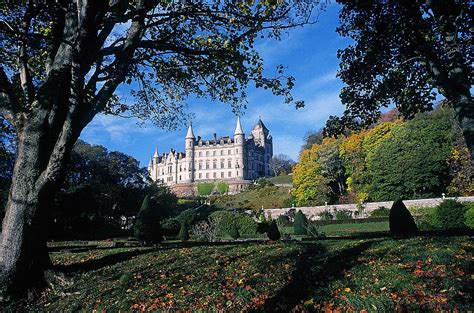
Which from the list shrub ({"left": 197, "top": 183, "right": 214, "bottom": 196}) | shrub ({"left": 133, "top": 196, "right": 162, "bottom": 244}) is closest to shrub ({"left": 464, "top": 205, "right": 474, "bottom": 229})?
shrub ({"left": 133, "top": 196, "right": 162, "bottom": 244})

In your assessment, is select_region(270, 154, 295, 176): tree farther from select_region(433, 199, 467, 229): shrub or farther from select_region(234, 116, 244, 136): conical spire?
select_region(433, 199, 467, 229): shrub

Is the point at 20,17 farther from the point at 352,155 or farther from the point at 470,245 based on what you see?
the point at 352,155

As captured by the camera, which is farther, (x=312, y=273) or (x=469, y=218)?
(x=469, y=218)

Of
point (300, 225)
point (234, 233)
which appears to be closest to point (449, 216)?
point (300, 225)

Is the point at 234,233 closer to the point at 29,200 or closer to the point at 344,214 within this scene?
the point at 29,200

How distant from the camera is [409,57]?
773cm

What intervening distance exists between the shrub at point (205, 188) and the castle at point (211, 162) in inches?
124

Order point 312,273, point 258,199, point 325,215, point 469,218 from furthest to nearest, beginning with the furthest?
point 258,199 < point 325,215 < point 469,218 < point 312,273

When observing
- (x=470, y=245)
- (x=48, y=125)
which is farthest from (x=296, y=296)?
(x=48, y=125)

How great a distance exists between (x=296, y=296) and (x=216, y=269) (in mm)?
1828

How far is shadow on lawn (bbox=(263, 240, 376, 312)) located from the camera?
466 centimetres

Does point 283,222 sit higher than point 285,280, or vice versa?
point 283,222

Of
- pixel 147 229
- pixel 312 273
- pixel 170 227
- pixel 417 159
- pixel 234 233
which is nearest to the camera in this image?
pixel 312 273

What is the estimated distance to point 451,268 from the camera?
15.9 ft
